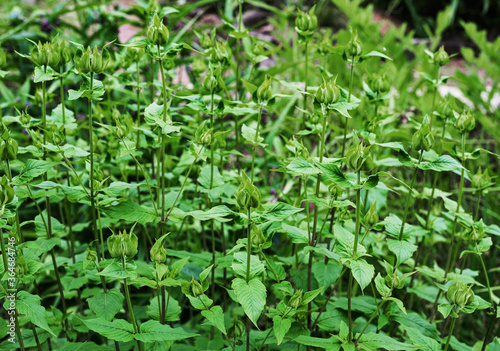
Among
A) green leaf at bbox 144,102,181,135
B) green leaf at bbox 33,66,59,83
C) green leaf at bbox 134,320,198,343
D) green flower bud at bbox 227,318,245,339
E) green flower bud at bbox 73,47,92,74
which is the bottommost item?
green flower bud at bbox 227,318,245,339

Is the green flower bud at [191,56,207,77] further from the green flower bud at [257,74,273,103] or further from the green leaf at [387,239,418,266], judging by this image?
the green leaf at [387,239,418,266]

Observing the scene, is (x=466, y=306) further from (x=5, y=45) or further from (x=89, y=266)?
(x=5, y=45)

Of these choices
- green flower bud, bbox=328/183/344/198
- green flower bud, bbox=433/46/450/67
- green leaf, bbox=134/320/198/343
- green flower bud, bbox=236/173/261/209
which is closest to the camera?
green flower bud, bbox=236/173/261/209

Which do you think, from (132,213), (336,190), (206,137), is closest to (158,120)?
(206,137)

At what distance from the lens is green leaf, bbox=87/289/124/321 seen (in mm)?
1069

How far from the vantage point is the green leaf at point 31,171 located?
974mm

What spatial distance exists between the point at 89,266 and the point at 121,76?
2.05ft

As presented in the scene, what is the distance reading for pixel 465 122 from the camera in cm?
113

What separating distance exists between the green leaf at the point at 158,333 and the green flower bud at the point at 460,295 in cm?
60

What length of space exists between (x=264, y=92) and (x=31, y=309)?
0.70 metres

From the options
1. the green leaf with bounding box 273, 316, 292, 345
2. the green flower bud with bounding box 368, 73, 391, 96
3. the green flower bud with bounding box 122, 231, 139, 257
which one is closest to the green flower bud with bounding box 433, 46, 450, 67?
the green flower bud with bounding box 368, 73, 391, 96

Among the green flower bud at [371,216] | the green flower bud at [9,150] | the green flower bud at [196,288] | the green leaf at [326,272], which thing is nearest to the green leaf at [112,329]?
the green flower bud at [196,288]

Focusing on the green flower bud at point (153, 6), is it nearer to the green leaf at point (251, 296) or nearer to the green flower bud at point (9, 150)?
the green flower bud at point (9, 150)

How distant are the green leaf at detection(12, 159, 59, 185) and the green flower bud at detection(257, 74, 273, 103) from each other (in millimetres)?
508
